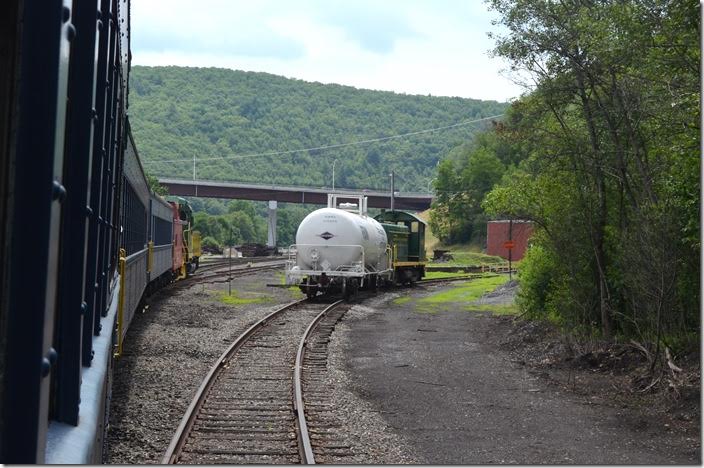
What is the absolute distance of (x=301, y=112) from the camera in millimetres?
194875

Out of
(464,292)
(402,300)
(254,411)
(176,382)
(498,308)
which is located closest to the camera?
(254,411)

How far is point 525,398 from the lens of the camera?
1209cm

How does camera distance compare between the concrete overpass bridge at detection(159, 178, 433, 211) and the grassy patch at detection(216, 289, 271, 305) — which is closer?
the grassy patch at detection(216, 289, 271, 305)

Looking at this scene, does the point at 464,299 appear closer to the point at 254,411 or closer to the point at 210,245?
the point at 254,411

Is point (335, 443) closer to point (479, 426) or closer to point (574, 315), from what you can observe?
point (479, 426)

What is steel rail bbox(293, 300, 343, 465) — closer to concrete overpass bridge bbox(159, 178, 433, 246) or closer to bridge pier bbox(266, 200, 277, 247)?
bridge pier bbox(266, 200, 277, 247)

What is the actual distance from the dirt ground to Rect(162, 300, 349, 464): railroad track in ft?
3.18

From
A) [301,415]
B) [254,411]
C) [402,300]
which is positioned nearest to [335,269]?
[402,300]

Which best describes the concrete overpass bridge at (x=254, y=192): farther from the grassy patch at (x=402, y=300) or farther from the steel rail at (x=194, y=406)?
the steel rail at (x=194, y=406)

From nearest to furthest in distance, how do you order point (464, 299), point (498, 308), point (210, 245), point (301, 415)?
1. point (301, 415)
2. point (498, 308)
3. point (464, 299)
4. point (210, 245)

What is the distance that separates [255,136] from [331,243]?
15436 centimetres

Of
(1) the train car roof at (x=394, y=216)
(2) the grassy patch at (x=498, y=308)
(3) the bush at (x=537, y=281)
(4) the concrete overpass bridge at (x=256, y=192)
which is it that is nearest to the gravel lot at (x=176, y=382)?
(2) the grassy patch at (x=498, y=308)

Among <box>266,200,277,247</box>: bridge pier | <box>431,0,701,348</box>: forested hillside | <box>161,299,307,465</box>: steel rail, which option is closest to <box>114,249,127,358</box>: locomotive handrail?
<box>161,299,307,465</box>: steel rail

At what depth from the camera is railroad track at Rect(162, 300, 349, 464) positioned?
854cm
